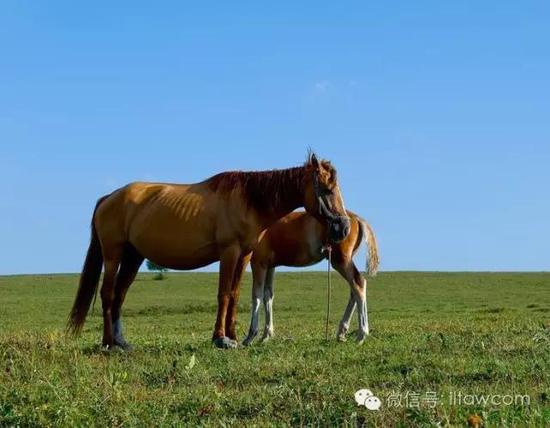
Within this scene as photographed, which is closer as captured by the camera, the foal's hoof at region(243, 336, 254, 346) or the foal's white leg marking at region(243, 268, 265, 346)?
the foal's hoof at region(243, 336, 254, 346)

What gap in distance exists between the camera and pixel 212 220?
9.83m

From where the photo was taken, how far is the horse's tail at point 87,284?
10.5 metres

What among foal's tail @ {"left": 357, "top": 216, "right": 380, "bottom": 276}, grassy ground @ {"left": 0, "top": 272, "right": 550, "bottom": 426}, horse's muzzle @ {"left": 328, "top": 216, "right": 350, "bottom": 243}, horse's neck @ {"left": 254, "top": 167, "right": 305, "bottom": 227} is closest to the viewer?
grassy ground @ {"left": 0, "top": 272, "right": 550, "bottom": 426}

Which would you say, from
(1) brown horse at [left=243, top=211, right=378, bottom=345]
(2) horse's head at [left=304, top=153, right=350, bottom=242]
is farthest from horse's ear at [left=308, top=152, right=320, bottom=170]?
(1) brown horse at [left=243, top=211, right=378, bottom=345]

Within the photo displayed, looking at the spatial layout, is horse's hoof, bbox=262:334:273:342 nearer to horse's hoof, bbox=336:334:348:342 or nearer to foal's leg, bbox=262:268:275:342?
foal's leg, bbox=262:268:275:342

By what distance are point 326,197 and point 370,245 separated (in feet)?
9.18

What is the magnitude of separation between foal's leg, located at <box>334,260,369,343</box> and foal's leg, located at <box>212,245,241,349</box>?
6.50 ft

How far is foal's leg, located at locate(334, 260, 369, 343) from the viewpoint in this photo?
10.8 metres

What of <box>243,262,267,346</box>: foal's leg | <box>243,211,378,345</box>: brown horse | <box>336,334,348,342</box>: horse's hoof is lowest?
<box>336,334,348,342</box>: horse's hoof

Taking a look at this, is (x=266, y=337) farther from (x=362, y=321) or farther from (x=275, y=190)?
(x=275, y=190)

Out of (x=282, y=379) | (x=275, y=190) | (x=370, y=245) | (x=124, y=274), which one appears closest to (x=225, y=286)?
(x=275, y=190)

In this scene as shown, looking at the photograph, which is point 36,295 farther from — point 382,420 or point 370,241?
point 382,420

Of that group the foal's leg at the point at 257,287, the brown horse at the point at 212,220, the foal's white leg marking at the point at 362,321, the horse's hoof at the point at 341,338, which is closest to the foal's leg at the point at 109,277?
the brown horse at the point at 212,220

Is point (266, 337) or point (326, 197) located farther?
point (266, 337)
